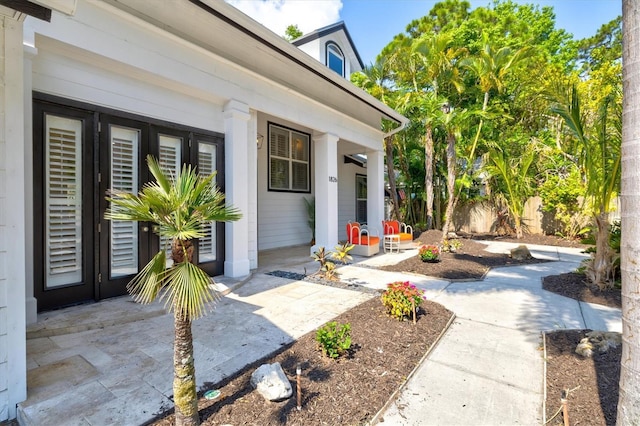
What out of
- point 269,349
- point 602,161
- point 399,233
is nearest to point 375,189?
point 399,233

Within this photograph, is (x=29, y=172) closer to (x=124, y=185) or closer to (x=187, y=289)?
(x=124, y=185)

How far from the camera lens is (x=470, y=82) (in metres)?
13.2

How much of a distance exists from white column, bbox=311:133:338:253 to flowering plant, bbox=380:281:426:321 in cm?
459

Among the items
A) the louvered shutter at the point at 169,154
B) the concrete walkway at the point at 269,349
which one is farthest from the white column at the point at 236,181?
the louvered shutter at the point at 169,154

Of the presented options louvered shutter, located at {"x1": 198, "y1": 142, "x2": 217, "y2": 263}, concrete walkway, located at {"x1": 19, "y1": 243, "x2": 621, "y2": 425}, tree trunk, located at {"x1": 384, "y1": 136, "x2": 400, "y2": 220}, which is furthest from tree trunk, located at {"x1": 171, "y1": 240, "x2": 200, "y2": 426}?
tree trunk, located at {"x1": 384, "y1": 136, "x2": 400, "y2": 220}

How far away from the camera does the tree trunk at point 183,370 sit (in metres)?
1.92

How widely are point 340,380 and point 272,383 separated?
1.91 ft

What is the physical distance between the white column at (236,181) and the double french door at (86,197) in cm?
111

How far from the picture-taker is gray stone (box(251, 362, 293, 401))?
223cm

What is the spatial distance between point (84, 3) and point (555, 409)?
6.45 metres

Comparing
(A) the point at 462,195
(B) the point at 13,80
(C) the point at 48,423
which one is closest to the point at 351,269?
(C) the point at 48,423

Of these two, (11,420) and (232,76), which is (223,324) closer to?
(11,420)

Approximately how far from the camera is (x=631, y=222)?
1.61 m

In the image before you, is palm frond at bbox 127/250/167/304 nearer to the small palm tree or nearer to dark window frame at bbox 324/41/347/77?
the small palm tree
